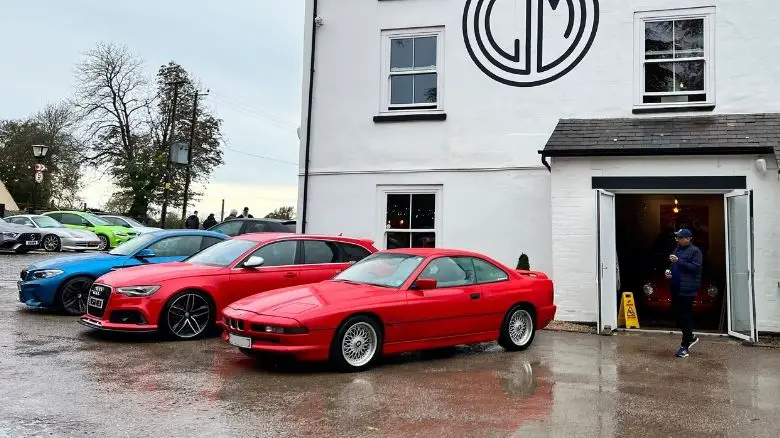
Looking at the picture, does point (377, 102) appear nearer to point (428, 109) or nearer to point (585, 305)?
point (428, 109)

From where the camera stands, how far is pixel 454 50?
13.6 metres

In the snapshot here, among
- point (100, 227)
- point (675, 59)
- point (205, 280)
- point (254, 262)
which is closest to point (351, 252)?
point (254, 262)

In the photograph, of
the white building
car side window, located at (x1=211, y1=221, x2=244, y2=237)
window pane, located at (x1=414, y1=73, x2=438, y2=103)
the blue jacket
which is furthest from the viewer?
car side window, located at (x1=211, y1=221, x2=244, y2=237)

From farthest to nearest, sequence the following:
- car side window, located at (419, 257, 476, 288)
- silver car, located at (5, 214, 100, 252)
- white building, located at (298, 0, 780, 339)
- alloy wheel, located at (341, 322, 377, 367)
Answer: silver car, located at (5, 214, 100, 252), white building, located at (298, 0, 780, 339), car side window, located at (419, 257, 476, 288), alloy wheel, located at (341, 322, 377, 367)

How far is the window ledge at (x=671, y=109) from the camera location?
12.1 m

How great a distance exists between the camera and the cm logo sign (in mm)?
12930

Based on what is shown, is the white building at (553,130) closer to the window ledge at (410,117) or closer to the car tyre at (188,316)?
the window ledge at (410,117)

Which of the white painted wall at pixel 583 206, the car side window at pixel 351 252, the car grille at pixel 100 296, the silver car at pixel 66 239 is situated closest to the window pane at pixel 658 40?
the white painted wall at pixel 583 206

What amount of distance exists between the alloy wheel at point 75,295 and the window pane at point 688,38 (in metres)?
11.4

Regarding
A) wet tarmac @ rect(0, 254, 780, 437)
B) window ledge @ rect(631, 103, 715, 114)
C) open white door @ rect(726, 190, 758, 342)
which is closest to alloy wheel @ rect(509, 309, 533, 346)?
wet tarmac @ rect(0, 254, 780, 437)

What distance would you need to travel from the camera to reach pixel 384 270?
323 inches

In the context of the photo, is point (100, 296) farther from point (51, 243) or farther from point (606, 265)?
point (51, 243)

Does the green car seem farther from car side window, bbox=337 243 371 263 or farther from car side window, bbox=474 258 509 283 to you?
car side window, bbox=474 258 509 283

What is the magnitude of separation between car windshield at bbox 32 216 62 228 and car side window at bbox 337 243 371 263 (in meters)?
18.7
